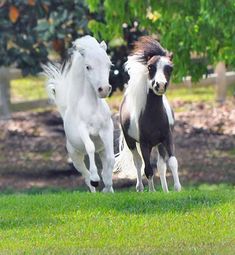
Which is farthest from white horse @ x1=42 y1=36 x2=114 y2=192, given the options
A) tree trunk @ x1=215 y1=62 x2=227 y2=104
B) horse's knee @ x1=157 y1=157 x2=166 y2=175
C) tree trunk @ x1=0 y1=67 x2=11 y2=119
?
tree trunk @ x1=215 y1=62 x2=227 y2=104

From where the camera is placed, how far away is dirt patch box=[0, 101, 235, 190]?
19.5 metres

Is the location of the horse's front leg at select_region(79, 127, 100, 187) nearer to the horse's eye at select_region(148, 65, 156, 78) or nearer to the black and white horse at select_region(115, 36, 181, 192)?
the black and white horse at select_region(115, 36, 181, 192)

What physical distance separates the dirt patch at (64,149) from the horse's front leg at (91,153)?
16.6 feet

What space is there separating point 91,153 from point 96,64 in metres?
0.96

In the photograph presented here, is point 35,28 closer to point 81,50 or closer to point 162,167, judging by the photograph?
point 81,50

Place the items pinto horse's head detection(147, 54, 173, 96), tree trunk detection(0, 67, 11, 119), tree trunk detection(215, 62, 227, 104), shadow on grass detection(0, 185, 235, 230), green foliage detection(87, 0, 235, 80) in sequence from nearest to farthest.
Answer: shadow on grass detection(0, 185, 235, 230), pinto horse's head detection(147, 54, 173, 96), green foliage detection(87, 0, 235, 80), tree trunk detection(0, 67, 11, 119), tree trunk detection(215, 62, 227, 104)

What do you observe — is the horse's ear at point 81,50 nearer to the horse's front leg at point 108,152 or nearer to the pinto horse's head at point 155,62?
the pinto horse's head at point 155,62

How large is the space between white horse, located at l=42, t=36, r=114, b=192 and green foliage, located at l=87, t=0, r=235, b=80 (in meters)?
2.60

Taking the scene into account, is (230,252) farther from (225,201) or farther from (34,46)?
(34,46)

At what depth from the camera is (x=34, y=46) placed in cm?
2169

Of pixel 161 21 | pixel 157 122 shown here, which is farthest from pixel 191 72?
pixel 157 122

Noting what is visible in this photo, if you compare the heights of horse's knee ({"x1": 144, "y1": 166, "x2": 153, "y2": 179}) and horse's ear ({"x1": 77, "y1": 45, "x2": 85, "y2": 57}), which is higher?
horse's ear ({"x1": 77, "y1": 45, "x2": 85, "y2": 57})

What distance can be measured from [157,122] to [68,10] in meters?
7.39

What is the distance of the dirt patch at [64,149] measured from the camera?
19531 mm
